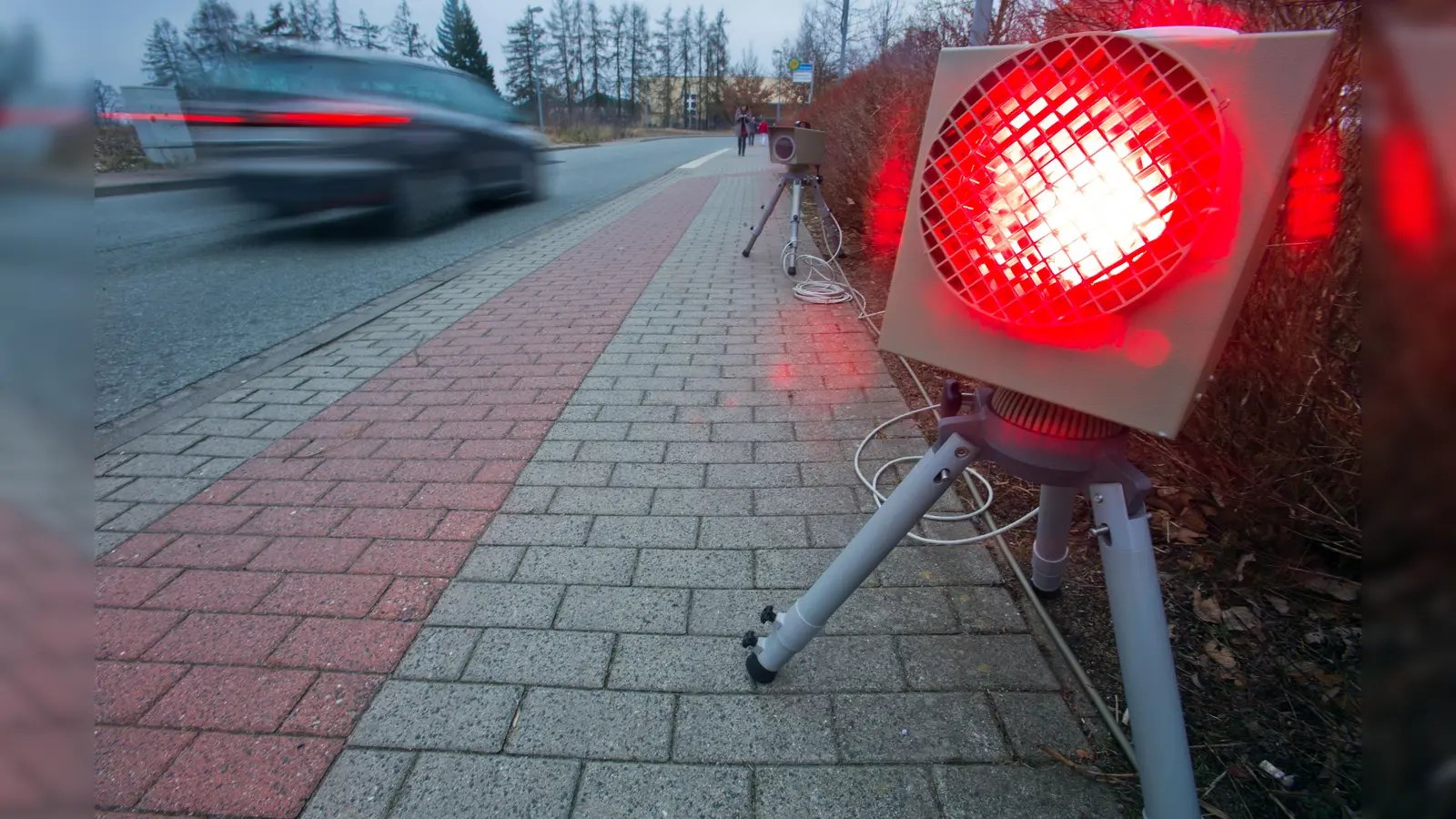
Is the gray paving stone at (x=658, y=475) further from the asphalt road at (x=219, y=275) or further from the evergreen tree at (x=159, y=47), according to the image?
the asphalt road at (x=219, y=275)

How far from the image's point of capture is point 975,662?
179 centimetres

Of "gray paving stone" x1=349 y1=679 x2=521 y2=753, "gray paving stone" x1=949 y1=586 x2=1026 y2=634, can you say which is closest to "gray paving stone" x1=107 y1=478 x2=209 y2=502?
"gray paving stone" x1=349 y1=679 x2=521 y2=753

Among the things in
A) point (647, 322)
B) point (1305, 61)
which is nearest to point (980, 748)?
point (1305, 61)

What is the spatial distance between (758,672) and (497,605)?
83cm

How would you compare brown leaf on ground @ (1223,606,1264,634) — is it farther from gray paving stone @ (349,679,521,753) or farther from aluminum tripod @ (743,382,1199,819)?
gray paving stone @ (349,679,521,753)

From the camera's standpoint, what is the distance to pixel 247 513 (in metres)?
2.54

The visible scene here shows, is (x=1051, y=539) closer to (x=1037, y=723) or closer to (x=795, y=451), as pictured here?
(x=1037, y=723)

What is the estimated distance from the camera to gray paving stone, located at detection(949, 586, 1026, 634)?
192cm

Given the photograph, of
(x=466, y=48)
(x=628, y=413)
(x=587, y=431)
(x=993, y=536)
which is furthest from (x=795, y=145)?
(x=466, y=48)

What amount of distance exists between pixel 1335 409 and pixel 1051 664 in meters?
0.94

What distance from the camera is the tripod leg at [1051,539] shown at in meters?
1.72

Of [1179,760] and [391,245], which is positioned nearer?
[1179,760]
